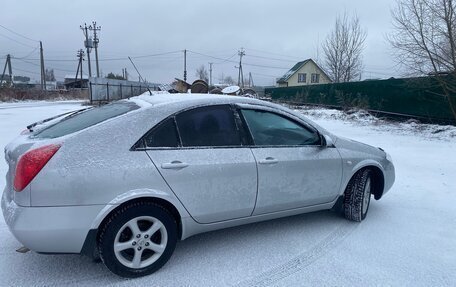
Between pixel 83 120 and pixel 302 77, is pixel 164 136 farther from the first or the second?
pixel 302 77

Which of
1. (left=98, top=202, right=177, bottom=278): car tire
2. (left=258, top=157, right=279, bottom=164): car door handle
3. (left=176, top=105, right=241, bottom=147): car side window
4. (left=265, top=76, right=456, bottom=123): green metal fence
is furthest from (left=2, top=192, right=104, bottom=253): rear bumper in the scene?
(left=265, top=76, right=456, bottom=123): green metal fence

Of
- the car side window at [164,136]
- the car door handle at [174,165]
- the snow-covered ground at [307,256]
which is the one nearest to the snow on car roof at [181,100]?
the car side window at [164,136]

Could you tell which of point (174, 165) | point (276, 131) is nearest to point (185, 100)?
point (174, 165)

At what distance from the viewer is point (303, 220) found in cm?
425

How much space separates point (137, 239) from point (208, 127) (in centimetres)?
113

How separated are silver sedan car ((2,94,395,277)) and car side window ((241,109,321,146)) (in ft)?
0.04

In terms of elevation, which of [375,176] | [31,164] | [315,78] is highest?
[315,78]

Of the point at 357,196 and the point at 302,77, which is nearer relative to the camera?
the point at 357,196

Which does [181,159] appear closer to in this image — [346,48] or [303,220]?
[303,220]

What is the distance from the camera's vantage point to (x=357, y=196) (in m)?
4.11

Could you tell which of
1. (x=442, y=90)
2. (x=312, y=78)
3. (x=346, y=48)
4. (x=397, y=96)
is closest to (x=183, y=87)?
(x=397, y=96)

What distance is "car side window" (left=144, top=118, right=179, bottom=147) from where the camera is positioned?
292cm

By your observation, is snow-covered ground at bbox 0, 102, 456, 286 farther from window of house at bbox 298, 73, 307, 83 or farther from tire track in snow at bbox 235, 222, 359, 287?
window of house at bbox 298, 73, 307, 83

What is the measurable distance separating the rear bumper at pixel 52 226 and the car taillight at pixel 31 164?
184 mm
